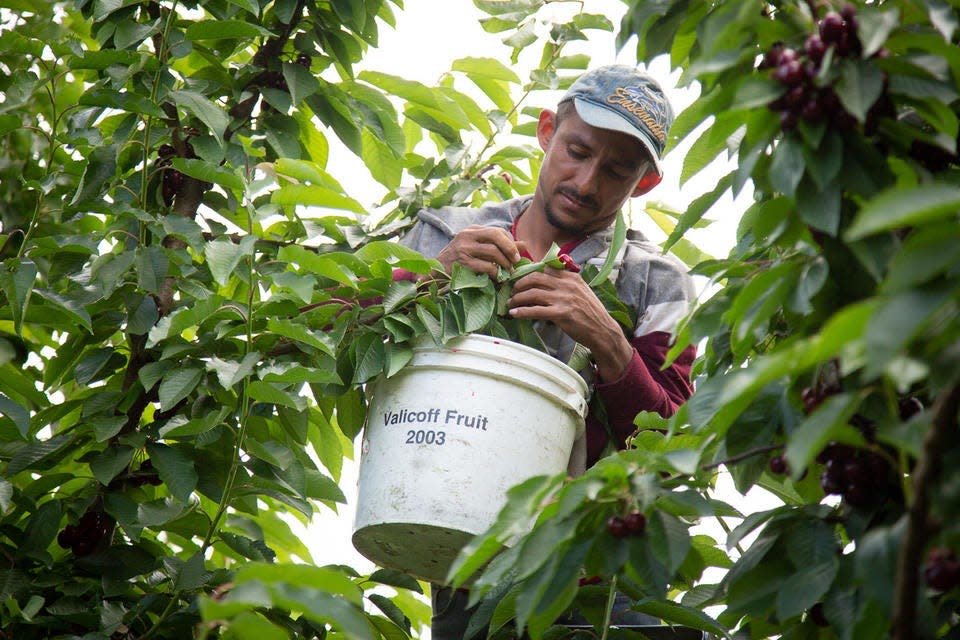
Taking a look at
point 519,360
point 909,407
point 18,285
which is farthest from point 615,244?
point 18,285

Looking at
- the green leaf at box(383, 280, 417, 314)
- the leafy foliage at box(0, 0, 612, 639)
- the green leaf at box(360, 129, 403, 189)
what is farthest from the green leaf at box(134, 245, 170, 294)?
the green leaf at box(360, 129, 403, 189)

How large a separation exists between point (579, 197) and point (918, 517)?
5.51 feet

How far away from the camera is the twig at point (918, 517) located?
924 millimetres

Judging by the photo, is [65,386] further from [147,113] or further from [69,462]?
[147,113]

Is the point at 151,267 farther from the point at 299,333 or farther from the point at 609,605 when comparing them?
the point at 609,605

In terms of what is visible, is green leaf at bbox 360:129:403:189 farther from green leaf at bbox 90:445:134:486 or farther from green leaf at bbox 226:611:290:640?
green leaf at bbox 226:611:290:640

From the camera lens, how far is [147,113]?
6.97ft

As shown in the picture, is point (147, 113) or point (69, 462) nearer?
point (147, 113)

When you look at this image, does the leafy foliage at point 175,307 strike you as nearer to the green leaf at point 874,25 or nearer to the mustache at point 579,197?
the mustache at point 579,197

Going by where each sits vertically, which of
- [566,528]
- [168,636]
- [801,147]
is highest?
[801,147]

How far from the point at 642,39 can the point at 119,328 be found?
1148 mm

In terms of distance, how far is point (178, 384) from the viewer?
2027 millimetres

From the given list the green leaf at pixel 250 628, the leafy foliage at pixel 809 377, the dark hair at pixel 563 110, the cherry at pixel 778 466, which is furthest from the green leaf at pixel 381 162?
the green leaf at pixel 250 628

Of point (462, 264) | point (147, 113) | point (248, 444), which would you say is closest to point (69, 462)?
point (248, 444)
